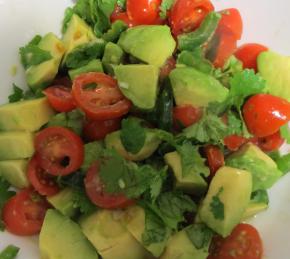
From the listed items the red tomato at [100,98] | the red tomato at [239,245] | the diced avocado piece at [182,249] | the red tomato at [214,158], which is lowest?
the red tomato at [239,245]

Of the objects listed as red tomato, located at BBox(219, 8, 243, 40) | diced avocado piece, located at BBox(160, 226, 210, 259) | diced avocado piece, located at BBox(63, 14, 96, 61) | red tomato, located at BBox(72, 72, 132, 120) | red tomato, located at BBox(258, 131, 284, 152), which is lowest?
A: diced avocado piece, located at BBox(160, 226, 210, 259)

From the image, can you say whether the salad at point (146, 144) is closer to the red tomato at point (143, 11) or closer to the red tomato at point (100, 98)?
A: the red tomato at point (100, 98)

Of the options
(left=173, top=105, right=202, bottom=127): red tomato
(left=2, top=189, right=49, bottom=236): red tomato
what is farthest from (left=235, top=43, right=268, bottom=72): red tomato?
(left=2, top=189, right=49, bottom=236): red tomato

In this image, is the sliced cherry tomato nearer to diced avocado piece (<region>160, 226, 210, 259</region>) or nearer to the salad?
the salad

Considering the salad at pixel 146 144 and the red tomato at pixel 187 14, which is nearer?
the salad at pixel 146 144

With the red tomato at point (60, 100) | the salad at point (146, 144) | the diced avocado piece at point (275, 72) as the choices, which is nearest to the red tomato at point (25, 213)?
the salad at point (146, 144)

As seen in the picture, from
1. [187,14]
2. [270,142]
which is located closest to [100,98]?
[187,14]
